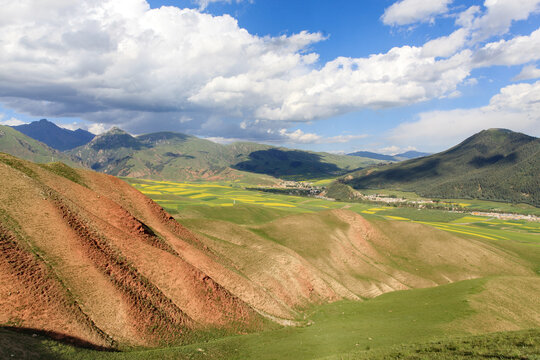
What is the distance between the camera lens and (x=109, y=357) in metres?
27.6

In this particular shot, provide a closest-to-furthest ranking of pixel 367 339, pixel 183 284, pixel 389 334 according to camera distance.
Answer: pixel 367 339, pixel 389 334, pixel 183 284

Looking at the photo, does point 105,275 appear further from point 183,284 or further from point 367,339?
point 367,339

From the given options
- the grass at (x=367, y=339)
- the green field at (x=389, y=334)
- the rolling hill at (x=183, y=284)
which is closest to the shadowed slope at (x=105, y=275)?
the rolling hill at (x=183, y=284)

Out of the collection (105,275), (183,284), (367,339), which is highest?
(105,275)

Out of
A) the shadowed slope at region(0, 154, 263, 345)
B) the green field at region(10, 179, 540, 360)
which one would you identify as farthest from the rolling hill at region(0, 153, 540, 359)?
the green field at region(10, 179, 540, 360)

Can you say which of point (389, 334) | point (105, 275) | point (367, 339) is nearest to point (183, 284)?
point (105, 275)

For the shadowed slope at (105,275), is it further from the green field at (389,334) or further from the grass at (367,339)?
the grass at (367,339)

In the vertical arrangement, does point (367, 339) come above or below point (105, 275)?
below

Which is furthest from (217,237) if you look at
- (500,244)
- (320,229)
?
(500,244)

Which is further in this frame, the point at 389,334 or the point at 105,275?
the point at 389,334

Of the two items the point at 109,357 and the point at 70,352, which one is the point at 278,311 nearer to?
the point at 109,357

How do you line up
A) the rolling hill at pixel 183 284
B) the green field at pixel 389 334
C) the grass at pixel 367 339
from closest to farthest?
1. the green field at pixel 389 334
2. the grass at pixel 367 339
3. the rolling hill at pixel 183 284

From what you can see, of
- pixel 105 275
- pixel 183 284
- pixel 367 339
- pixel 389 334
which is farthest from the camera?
pixel 183 284

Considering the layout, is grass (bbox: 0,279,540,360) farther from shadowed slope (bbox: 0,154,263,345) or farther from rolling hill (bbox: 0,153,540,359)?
shadowed slope (bbox: 0,154,263,345)
